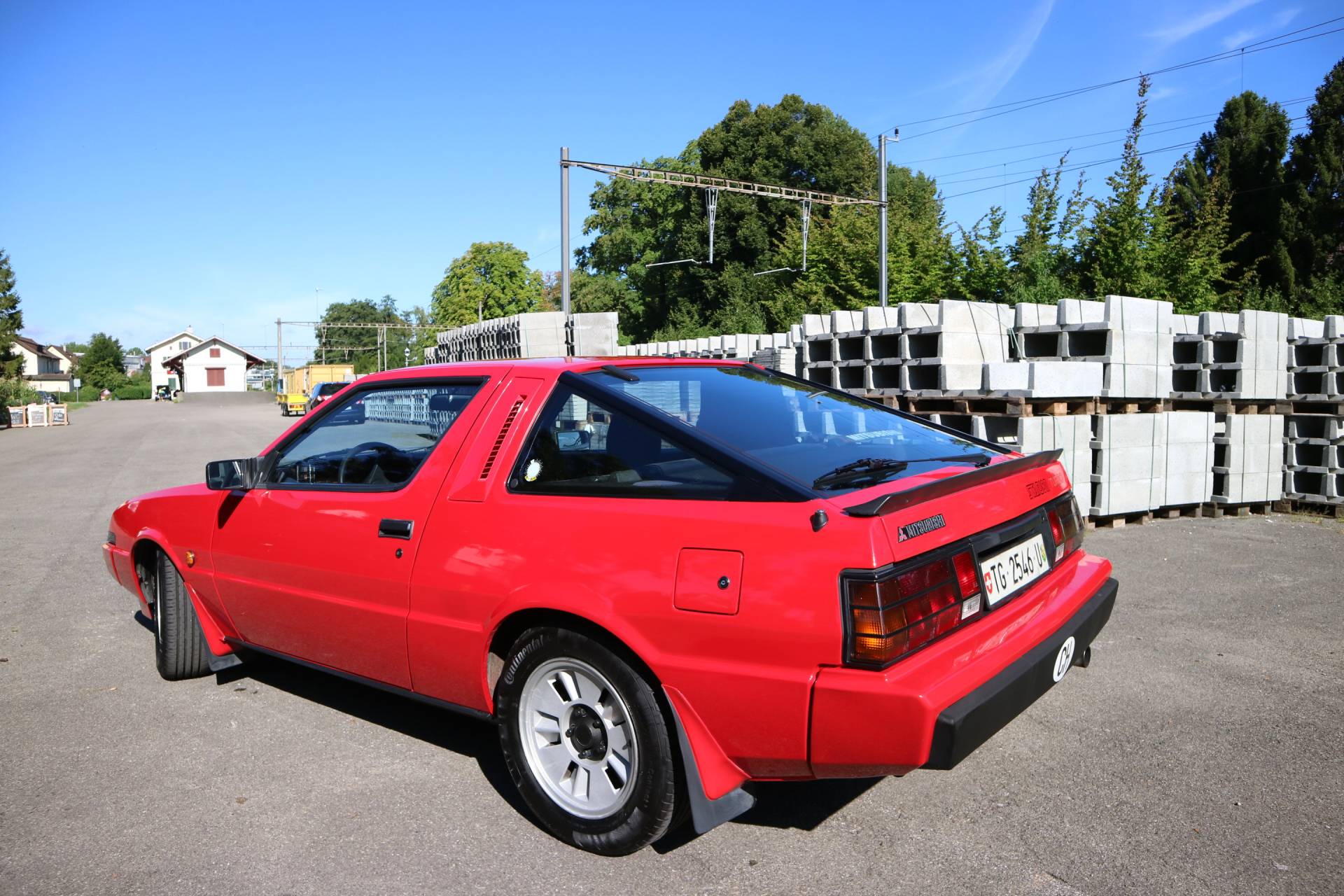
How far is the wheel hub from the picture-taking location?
282 centimetres

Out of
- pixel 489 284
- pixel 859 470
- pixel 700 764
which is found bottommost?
pixel 700 764

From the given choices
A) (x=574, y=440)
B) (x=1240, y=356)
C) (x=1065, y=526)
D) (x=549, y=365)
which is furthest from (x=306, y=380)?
(x=1065, y=526)

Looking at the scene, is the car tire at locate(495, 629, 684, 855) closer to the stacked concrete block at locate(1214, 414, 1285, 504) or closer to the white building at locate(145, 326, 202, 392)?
the stacked concrete block at locate(1214, 414, 1285, 504)

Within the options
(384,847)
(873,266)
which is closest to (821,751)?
(384,847)

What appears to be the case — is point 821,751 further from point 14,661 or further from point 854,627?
point 14,661

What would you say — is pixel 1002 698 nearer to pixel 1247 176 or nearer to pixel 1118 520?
pixel 1118 520

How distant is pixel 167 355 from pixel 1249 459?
127805mm

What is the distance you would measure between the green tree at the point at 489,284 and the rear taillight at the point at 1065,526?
2670 inches

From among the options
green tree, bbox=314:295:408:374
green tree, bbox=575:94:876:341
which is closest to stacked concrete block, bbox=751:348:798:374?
green tree, bbox=575:94:876:341

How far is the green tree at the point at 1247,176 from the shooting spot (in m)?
29.3

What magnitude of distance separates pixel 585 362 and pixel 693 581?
1114 millimetres

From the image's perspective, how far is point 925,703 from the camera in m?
2.30

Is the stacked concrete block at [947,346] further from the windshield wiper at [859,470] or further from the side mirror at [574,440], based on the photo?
the side mirror at [574,440]

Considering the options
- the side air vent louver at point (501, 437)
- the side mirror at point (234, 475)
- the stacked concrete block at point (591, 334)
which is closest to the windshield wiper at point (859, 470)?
the side air vent louver at point (501, 437)
